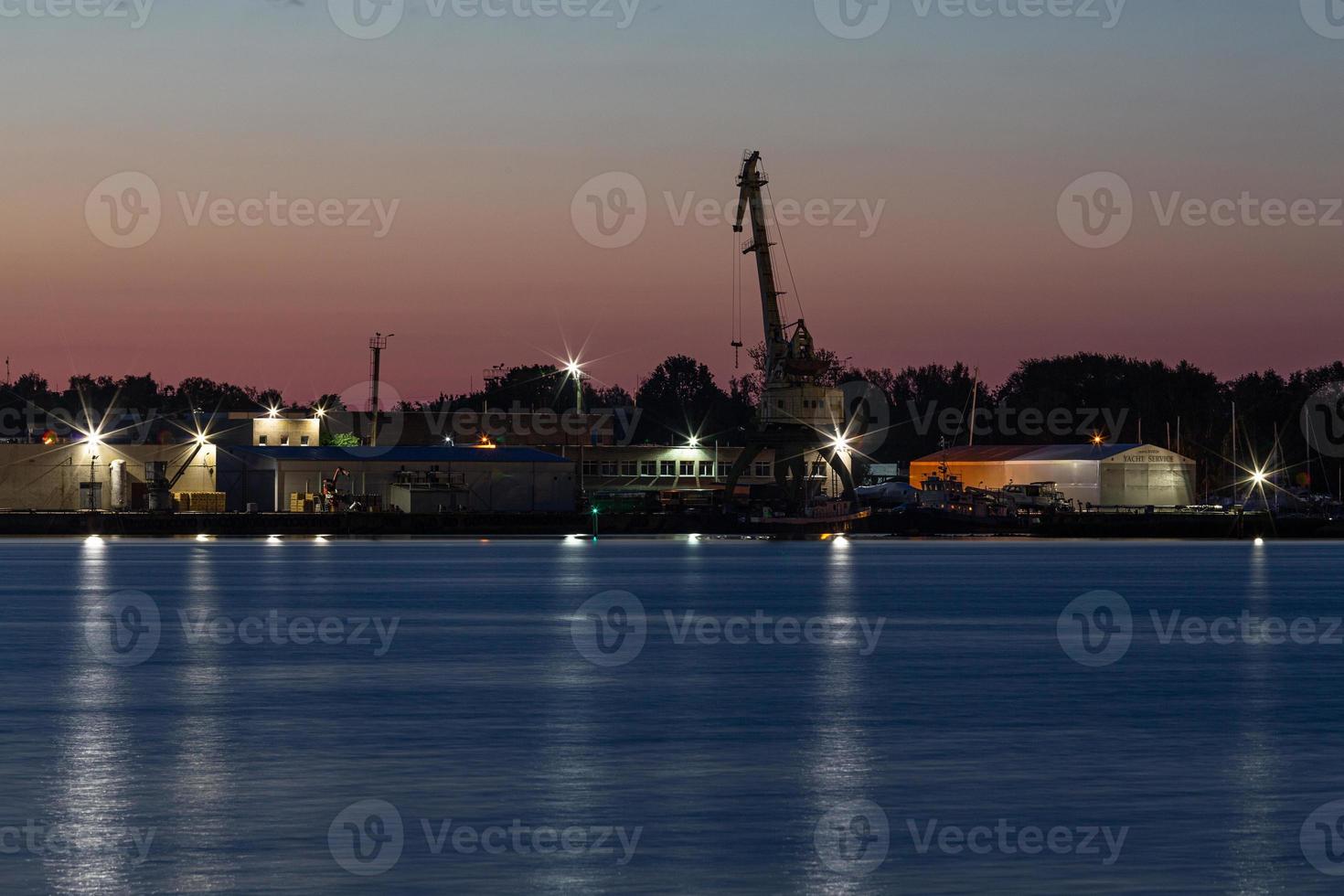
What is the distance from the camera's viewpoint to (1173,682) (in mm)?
36281

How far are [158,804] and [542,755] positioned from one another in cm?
599

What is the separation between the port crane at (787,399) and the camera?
152000 millimetres

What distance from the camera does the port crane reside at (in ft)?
499

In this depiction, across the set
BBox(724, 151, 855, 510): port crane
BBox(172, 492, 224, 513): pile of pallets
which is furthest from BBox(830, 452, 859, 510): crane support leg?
BBox(172, 492, 224, 513): pile of pallets

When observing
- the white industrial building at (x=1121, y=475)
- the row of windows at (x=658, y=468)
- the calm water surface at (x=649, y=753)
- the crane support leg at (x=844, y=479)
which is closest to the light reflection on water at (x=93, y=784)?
the calm water surface at (x=649, y=753)

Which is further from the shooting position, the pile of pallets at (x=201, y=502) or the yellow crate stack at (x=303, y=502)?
the pile of pallets at (x=201, y=502)

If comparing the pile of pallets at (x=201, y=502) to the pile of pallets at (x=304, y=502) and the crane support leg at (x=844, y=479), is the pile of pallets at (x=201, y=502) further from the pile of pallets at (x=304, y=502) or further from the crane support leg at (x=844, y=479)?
the crane support leg at (x=844, y=479)

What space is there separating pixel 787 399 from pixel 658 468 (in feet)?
79.6

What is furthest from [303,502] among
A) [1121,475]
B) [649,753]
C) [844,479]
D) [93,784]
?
[93,784]

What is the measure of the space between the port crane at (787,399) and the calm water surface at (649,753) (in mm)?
93091

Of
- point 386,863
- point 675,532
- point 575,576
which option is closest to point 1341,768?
point 386,863

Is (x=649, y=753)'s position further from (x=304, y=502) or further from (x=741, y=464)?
(x=741, y=464)

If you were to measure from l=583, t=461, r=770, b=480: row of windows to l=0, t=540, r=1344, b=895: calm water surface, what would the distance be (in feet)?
367

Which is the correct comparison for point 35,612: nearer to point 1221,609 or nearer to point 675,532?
point 1221,609
